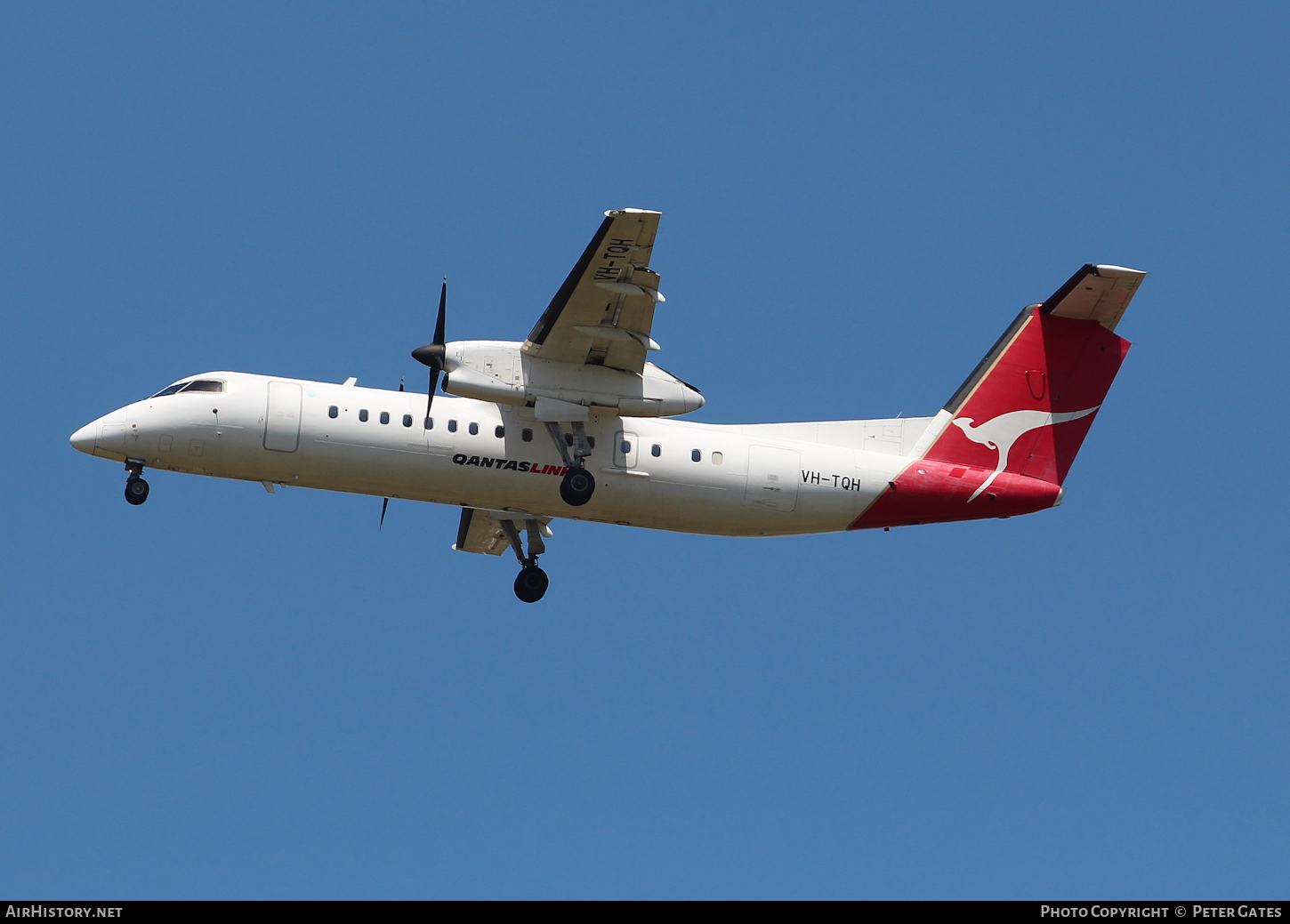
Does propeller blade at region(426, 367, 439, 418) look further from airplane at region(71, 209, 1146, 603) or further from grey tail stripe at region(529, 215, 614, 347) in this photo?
grey tail stripe at region(529, 215, 614, 347)

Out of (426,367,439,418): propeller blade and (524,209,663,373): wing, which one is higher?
(524,209,663,373): wing

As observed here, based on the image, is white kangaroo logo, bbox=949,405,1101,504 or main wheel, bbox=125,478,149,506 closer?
main wheel, bbox=125,478,149,506

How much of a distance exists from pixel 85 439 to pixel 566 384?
20.1 feet

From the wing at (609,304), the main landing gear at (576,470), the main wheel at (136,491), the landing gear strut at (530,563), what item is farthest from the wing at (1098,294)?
the main wheel at (136,491)

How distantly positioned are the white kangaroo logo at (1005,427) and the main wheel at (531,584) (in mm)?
6311

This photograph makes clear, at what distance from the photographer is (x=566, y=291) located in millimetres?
17125

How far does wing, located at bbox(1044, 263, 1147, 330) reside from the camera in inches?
752

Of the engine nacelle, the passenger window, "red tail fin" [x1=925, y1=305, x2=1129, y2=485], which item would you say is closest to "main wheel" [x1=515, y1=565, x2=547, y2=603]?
the engine nacelle

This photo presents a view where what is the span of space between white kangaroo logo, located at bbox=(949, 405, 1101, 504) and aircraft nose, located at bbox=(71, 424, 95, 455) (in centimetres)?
1158

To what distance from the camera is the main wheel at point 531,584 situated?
65.9ft

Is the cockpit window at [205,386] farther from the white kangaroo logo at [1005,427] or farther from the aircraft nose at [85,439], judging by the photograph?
the white kangaroo logo at [1005,427]

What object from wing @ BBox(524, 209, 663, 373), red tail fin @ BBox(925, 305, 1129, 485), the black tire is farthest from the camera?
red tail fin @ BBox(925, 305, 1129, 485)
